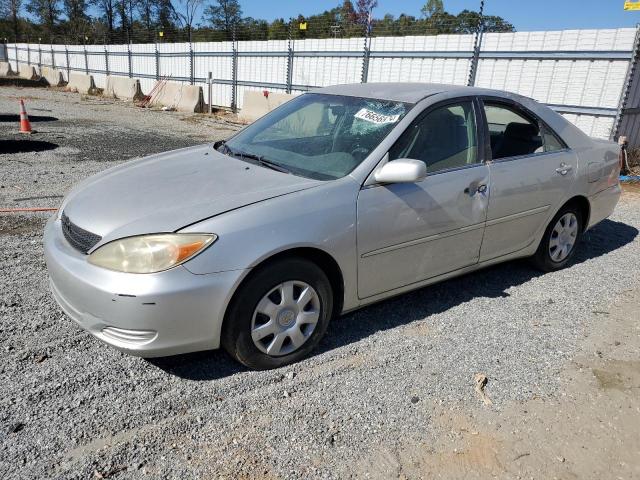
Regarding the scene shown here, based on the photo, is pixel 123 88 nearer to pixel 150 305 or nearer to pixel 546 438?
pixel 150 305

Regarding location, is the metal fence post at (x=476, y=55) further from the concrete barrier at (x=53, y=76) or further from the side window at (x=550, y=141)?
the concrete barrier at (x=53, y=76)

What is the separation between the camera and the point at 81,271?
2.61 meters

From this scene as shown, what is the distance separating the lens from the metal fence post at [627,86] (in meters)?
8.45

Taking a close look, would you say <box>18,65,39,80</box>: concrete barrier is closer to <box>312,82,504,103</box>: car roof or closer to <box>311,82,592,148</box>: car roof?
<box>312,82,504,103</box>: car roof

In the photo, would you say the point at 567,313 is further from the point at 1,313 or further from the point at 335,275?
the point at 1,313

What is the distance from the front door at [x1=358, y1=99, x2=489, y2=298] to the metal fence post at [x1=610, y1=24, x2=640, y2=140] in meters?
6.57

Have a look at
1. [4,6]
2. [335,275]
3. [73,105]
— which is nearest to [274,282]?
[335,275]

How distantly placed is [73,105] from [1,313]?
1909 centimetres

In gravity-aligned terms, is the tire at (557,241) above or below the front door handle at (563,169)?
below

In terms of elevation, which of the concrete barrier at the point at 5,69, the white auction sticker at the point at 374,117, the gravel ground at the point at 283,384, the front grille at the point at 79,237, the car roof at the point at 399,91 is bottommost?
the concrete barrier at the point at 5,69

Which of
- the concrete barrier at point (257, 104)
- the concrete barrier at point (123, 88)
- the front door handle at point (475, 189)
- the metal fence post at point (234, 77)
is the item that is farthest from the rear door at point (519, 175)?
the concrete barrier at point (123, 88)

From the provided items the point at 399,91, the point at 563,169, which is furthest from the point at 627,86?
the point at 399,91

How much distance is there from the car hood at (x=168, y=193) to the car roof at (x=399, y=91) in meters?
1.07

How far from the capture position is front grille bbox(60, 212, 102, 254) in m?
2.69
